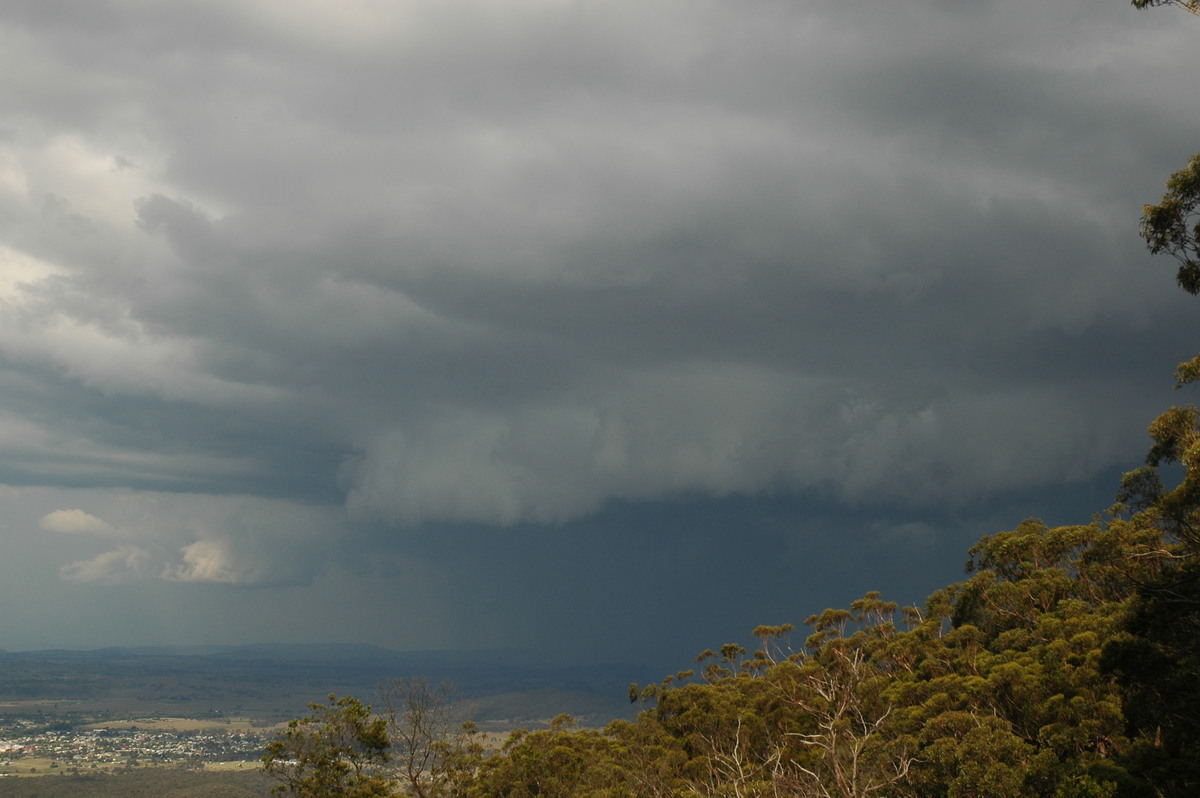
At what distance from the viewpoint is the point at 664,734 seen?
59.9 metres

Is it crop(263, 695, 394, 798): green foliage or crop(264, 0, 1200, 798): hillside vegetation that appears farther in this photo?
crop(263, 695, 394, 798): green foliage

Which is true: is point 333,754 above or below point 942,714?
below

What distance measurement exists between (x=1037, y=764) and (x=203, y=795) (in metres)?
194

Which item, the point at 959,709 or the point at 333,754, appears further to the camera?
the point at 333,754

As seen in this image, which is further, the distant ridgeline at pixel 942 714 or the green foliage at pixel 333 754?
the green foliage at pixel 333 754

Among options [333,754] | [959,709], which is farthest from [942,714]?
[333,754]

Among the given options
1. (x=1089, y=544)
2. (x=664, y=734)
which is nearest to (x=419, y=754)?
(x=664, y=734)

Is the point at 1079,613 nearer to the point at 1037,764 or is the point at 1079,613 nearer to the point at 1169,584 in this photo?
the point at 1037,764

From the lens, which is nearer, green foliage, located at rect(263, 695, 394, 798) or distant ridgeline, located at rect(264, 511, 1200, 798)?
distant ridgeline, located at rect(264, 511, 1200, 798)

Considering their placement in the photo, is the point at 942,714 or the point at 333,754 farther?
the point at 333,754

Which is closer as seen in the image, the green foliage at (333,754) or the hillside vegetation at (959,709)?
the hillside vegetation at (959,709)

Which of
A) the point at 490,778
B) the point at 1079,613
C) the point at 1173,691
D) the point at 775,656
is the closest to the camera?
the point at 1173,691

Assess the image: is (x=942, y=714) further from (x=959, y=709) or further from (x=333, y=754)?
(x=333, y=754)

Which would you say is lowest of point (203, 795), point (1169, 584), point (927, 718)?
point (203, 795)
